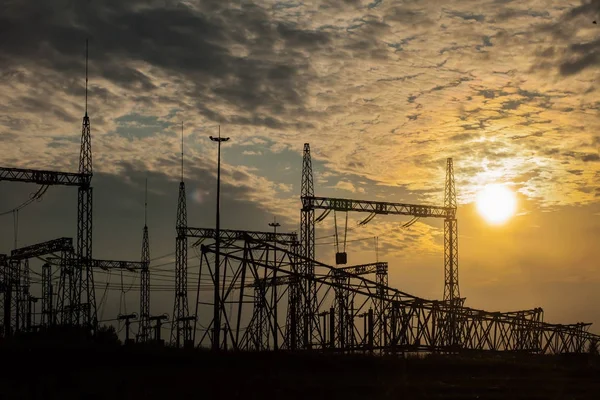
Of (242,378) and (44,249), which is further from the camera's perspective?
(44,249)

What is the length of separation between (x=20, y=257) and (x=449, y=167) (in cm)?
4550

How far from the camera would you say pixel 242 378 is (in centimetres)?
3222

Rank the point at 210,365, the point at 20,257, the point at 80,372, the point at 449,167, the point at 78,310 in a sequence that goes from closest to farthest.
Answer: the point at 80,372, the point at 210,365, the point at 78,310, the point at 449,167, the point at 20,257

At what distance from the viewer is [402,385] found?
31188mm

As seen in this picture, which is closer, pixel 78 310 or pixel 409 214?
pixel 78 310

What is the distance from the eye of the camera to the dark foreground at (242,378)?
25984 mm

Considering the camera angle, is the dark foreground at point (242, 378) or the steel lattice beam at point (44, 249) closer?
the dark foreground at point (242, 378)

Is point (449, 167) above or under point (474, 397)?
above

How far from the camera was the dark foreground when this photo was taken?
2598cm

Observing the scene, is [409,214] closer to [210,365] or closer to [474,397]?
[210,365]

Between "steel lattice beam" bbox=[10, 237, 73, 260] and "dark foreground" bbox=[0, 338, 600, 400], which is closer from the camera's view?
"dark foreground" bbox=[0, 338, 600, 400]

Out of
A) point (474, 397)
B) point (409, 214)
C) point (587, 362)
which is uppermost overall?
point (409, 214)

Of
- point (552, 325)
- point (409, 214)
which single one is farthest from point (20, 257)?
point (552, 325)

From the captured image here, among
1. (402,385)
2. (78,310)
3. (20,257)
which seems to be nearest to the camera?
(402,385)
